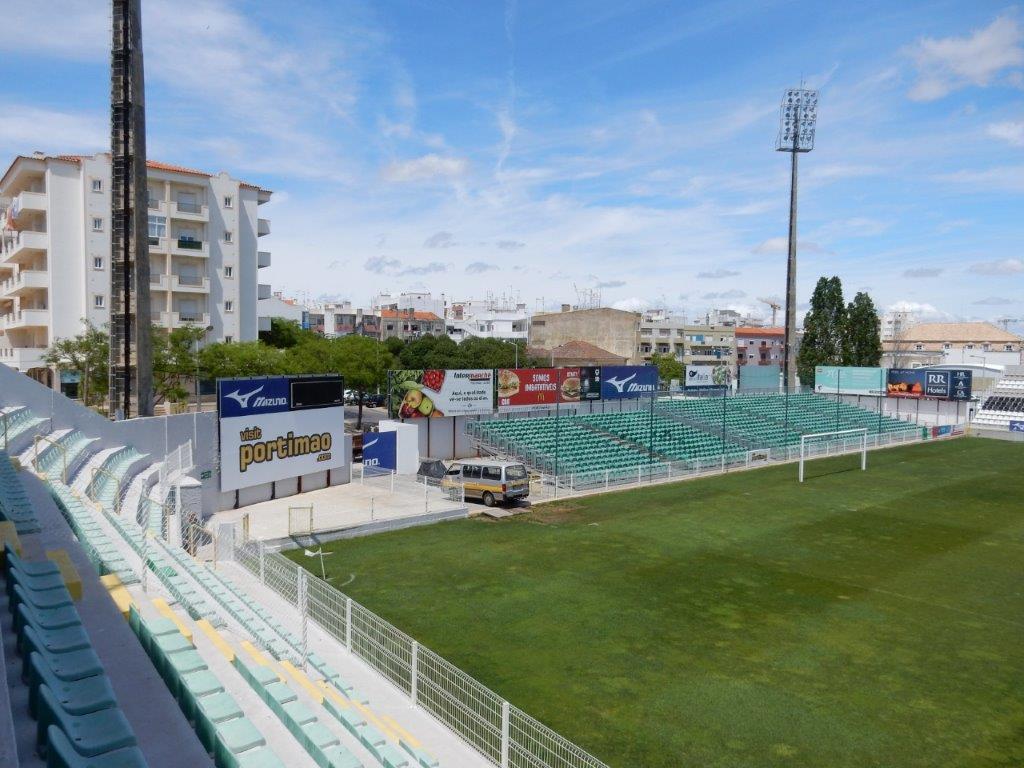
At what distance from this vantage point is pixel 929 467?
121ft

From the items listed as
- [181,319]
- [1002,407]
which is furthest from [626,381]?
[1002,407]

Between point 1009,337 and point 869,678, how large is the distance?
14464 centimetres

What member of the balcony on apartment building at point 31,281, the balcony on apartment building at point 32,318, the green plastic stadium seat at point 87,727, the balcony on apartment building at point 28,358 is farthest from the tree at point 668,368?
the green plastic stadium seat at point 87,727

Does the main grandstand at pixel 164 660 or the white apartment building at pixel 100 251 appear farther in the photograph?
the white apartment building at pixel 100 251

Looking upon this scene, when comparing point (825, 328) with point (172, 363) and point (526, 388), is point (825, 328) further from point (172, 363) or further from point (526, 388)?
point (172, 363)

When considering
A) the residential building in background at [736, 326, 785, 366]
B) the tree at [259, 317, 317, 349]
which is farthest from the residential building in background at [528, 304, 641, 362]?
the tree at [259, 317, 317, 349]

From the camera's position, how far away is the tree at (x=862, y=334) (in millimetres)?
73875

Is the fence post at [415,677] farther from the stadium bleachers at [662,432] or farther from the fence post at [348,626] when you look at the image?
the stadium bleachers at [662,432]

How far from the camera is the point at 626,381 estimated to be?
141 ft

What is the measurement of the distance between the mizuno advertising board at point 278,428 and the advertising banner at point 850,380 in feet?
144

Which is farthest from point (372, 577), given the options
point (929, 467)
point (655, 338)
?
point (655, 338)

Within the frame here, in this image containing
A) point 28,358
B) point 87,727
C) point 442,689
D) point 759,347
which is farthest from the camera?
point 759,347

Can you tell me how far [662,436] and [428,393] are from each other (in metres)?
13.4

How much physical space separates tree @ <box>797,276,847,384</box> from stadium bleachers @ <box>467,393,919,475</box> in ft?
74.7
